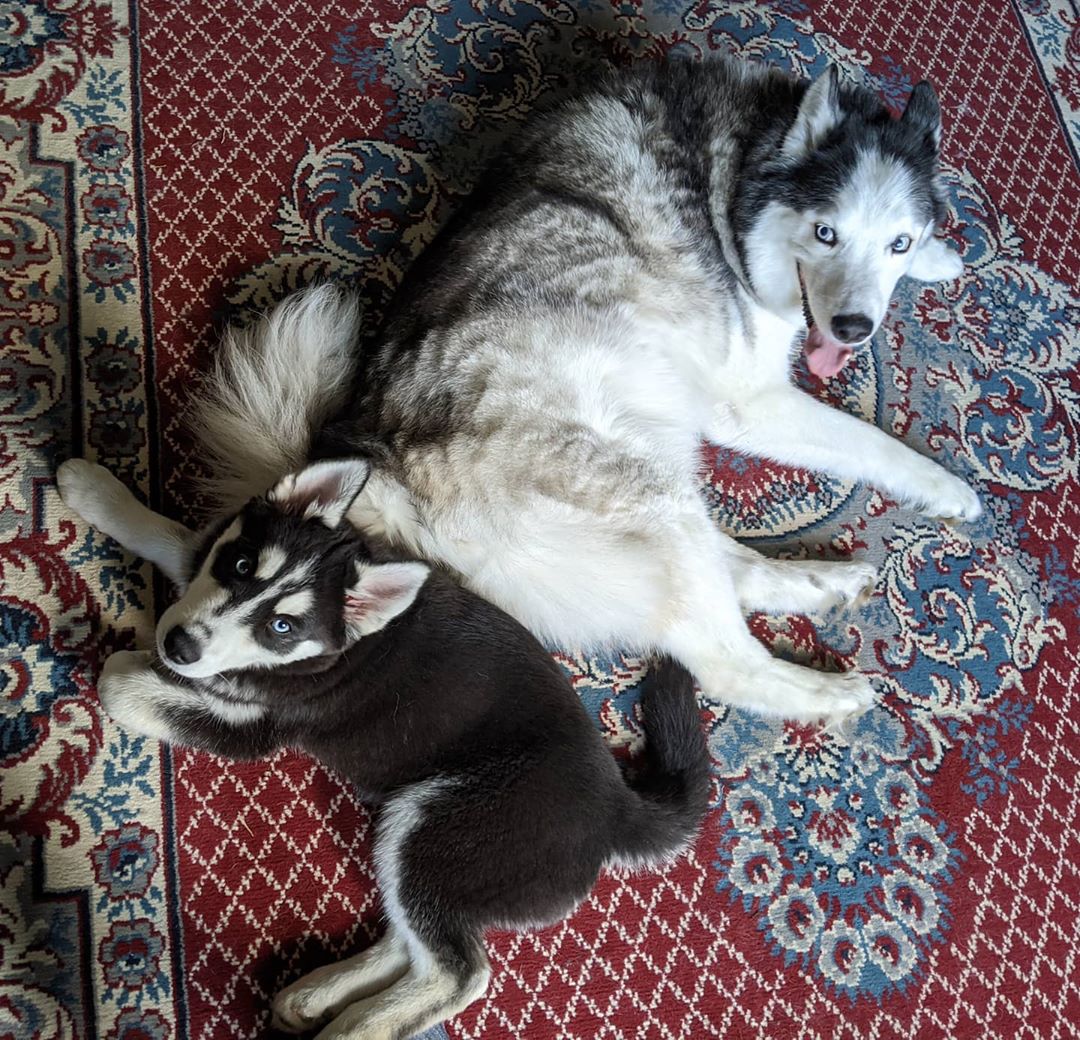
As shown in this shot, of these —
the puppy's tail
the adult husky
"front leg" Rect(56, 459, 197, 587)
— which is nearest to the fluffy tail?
the adult husky

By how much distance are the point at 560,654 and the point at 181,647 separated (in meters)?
0.95

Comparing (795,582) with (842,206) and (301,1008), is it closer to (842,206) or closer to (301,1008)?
(842,206)

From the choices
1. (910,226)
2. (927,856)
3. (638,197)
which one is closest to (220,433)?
(638,197)

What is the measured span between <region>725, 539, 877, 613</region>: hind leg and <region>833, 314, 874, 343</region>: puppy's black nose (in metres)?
0.58

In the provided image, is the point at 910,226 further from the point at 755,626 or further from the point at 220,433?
the point at 220,433

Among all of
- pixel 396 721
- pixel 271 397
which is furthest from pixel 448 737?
pixel 271 397

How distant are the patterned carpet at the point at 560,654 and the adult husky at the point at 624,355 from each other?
0.25 m

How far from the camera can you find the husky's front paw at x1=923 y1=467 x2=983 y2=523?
2.56m

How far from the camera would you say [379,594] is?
1.75 m

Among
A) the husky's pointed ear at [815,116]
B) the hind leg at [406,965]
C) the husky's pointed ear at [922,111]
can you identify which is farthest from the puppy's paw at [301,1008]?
the husky's pointed ear at [922,111]

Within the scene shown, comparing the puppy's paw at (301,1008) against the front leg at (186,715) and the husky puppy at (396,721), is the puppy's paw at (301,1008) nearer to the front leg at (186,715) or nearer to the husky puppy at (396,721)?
the husky puppy at (396,721)

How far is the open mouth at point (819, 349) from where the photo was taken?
2299mm

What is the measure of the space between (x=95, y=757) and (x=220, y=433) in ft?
2.51

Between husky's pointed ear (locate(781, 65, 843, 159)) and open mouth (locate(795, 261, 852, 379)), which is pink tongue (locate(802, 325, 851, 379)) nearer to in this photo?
open mouth (locate(795, 261, 852, 379))
